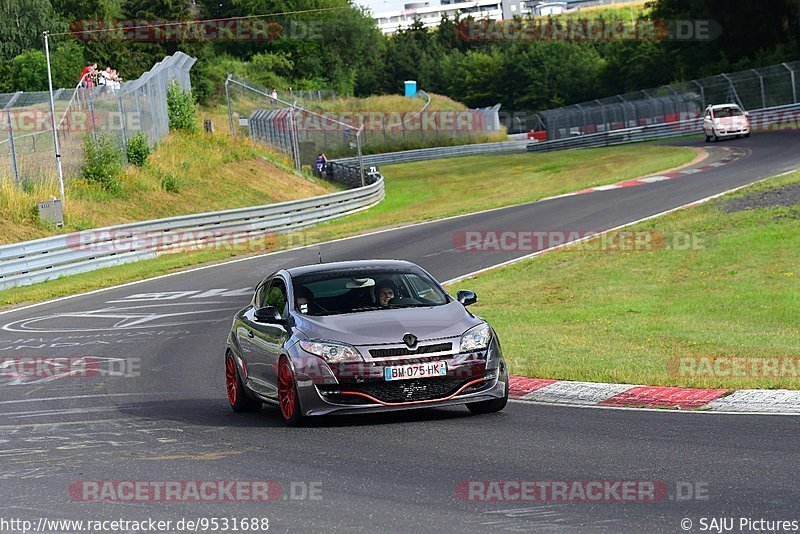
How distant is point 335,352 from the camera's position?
10.0 metres

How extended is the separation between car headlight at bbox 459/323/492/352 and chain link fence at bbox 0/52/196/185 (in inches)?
921

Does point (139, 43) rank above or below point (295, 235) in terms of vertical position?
above

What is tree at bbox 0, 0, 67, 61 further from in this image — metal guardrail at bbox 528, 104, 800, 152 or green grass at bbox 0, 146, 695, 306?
metal guardrail at bbox 528, 104, 800, 152

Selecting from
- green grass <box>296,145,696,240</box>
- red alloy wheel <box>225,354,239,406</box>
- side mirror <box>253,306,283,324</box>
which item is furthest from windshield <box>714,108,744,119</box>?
side mirror <box>253,306,283,324</box>

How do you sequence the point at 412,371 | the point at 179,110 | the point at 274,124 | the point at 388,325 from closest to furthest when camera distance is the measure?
the point at 412,371
the point at 388,325
the point at 179,110
the point at 274,124

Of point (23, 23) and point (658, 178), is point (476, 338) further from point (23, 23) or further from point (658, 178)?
point (23, 23)

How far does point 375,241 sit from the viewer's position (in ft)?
103

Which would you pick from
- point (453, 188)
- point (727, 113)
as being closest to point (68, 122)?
point (453, 188)

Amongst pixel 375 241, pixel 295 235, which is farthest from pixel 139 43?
pixel 375 241

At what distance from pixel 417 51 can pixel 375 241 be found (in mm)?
102976

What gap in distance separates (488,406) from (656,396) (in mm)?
1500

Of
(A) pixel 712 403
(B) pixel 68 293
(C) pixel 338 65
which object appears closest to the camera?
(A) pixel 712 403

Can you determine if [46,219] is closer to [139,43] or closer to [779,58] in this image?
[139,43]

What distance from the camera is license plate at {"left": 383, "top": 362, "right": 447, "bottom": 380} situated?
390 inches
